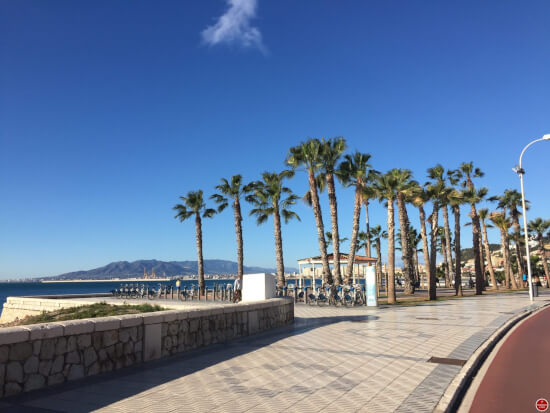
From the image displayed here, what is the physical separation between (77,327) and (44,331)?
60 cm

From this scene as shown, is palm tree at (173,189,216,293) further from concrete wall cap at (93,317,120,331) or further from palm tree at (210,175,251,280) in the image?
concrete wall cap at (93,317,120,331)

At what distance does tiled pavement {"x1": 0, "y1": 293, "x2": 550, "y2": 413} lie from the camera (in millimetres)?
5285

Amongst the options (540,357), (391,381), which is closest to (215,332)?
(391,381)

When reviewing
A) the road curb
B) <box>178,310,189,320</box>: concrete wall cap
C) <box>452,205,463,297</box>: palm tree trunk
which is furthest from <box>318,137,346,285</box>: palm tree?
<box>178,310,189,320</box>: concrete wall cap

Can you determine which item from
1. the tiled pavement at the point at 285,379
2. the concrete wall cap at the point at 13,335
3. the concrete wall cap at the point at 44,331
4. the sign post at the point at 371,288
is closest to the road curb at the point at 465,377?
the tiled pavement at the point at 285,379

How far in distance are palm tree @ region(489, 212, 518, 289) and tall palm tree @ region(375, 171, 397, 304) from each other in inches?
1058

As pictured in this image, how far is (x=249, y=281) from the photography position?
14.7 metres

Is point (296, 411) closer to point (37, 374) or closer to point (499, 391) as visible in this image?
point (499, 391)

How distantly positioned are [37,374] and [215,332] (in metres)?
4.81

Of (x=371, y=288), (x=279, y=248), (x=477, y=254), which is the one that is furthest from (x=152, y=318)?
(x=477, y=254)

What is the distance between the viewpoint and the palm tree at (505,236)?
45188 millimetres

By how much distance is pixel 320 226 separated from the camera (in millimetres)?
27578

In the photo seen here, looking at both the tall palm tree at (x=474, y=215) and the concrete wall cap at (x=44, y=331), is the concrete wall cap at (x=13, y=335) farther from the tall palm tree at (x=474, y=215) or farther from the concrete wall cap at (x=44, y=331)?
the tall palm tree at (x=474, y=215)

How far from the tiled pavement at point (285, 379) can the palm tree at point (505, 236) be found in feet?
132
